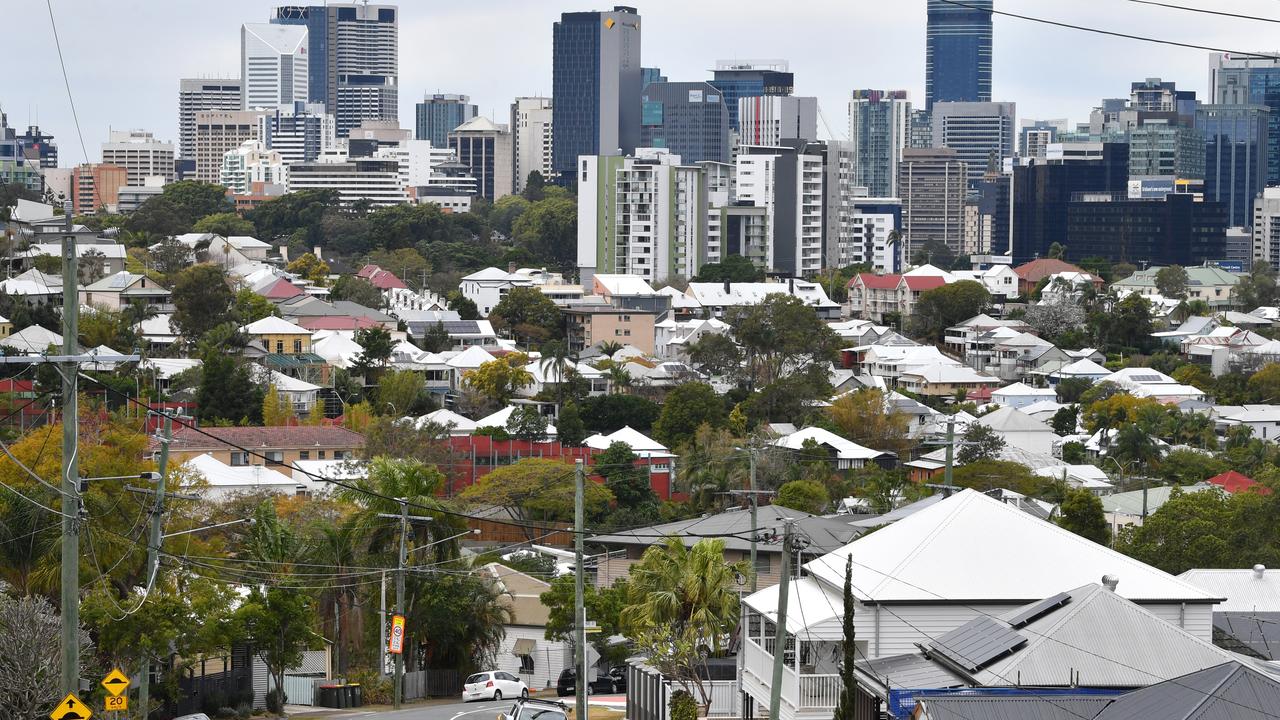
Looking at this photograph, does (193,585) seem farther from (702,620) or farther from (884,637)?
(884,637)

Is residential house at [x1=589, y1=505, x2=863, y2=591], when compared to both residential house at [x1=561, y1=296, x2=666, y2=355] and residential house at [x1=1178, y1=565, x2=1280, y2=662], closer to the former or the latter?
residential house at [x1=1178, y1=565, x2=1280, y2=662]

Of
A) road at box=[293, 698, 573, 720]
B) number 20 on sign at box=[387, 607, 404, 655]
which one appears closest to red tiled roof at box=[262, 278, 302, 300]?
road at box=[293, 698, 573, 720]

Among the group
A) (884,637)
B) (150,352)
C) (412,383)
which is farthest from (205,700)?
(150,352)

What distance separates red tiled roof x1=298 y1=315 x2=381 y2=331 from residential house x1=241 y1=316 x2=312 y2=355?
7597mm

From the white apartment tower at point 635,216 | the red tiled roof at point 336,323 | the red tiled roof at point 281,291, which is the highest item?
the white apartment tower at point 635,216

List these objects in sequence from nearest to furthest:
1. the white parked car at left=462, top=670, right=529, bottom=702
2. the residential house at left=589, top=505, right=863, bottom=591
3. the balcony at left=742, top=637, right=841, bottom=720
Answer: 1. the balcony at left=742, top=637, right=841, bottom=720
2. the white parked car at left=462, top=670, right=529, bottom=702
3. the residential house at left=589, top=505, right=863, bottom=591

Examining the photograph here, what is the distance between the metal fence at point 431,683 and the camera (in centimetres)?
3722

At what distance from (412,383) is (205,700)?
53.6 metres

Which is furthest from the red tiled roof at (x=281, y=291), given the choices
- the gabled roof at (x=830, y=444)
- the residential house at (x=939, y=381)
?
the gabled roof at (x=830, y=444)

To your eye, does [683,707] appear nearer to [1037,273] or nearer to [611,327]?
[611,327]

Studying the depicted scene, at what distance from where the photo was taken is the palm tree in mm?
27578

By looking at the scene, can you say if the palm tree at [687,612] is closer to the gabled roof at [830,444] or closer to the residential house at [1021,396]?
the gabled roof at [830,444]

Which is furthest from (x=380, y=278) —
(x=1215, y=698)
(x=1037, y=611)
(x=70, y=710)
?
(x=1215, y=698)

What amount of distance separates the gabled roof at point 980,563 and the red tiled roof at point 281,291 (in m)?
92.6
